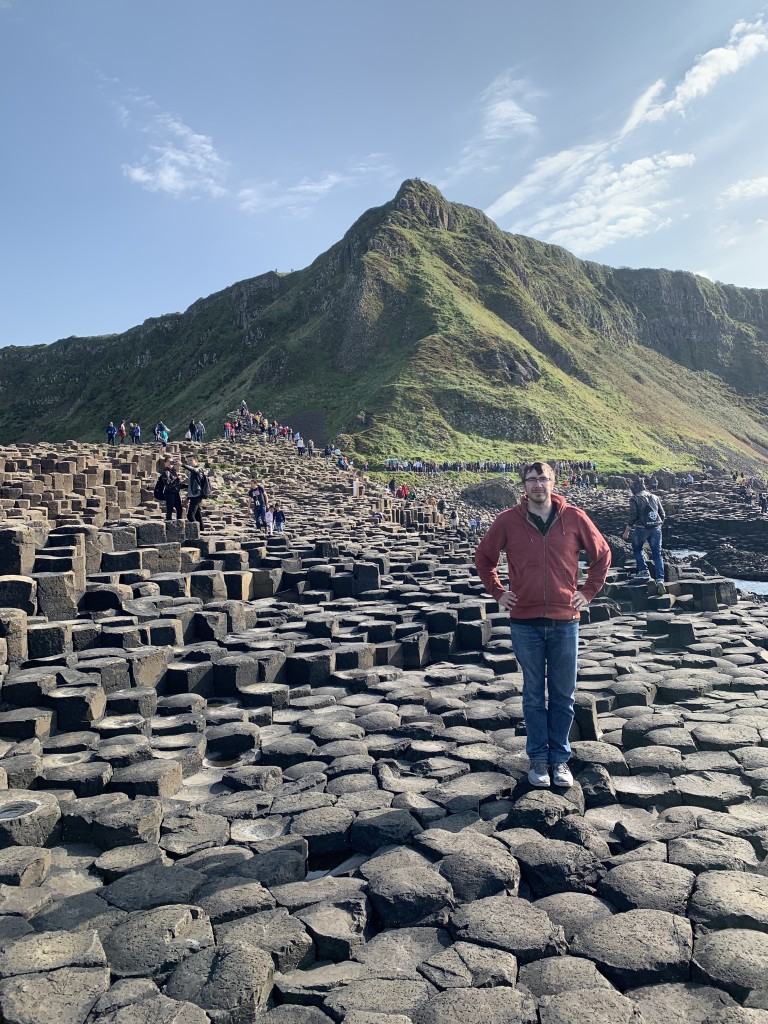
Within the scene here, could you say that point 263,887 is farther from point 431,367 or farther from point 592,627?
point 431,367

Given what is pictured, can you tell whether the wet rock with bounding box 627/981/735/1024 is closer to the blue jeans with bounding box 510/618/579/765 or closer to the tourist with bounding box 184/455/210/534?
the blue jeans with bounding box 510/618/579/765

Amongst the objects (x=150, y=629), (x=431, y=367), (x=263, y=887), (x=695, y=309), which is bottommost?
(x=263, y=887)

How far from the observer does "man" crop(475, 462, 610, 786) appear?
5.14 meters

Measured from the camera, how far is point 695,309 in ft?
477

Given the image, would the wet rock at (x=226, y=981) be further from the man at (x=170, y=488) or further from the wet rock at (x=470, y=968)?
the man at (x=170, y=488)

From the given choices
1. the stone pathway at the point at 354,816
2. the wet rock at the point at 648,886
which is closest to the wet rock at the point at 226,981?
the stone pathway at the point at 354,816

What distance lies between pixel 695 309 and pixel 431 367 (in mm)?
95293

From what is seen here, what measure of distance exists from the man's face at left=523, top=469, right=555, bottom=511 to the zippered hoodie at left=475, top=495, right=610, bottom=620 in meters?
0.08

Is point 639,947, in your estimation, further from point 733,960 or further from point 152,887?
point 152,887

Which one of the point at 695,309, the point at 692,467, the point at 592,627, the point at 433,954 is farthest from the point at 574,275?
the point at 433,954

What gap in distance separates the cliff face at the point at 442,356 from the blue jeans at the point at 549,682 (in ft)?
176

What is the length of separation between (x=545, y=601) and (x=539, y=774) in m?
1.23

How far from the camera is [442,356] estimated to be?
75688 millimetres

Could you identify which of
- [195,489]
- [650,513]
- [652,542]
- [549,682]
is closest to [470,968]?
[549,682]
